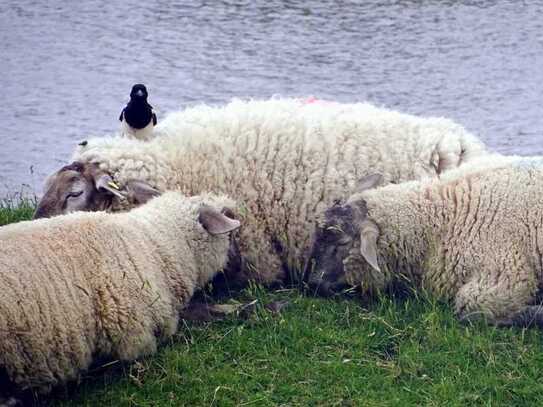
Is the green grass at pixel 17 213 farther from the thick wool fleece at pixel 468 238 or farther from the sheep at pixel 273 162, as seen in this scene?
the thick wool fleece at pixel 468 238

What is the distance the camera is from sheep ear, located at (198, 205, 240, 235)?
6.60 m

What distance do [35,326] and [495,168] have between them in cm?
316

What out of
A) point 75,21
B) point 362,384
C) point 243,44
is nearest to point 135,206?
point 362,384

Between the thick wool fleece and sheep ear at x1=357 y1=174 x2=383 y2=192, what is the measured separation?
0.41 feet

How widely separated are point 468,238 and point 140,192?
Result: 2084mm

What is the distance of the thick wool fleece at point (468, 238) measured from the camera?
6.47m

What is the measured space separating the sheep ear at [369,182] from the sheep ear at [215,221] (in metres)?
0.98

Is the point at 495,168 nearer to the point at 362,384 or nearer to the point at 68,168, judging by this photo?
the point at 362,384

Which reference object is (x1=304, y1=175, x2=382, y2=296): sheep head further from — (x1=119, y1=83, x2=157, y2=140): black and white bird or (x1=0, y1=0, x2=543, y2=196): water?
(x1=0, y1=0, x2=543, y2=196): water

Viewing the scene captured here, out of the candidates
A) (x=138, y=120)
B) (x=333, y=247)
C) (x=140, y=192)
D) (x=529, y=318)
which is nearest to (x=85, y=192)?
(x=140, y=192)

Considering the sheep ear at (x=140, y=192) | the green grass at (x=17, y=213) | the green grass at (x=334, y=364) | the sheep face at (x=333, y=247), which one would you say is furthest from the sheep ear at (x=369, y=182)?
the green grass at (x=17, y=213)

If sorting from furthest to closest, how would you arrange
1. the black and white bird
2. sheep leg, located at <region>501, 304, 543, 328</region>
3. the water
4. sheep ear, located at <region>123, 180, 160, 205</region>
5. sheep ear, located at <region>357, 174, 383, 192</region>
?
the water < the black and white bird < sheep ear, located at <region>357, 174, 383, 192</region> < sheep ear, located at <region>123, 180, 160, 205</region> < sheep leg, located at <region>501, 304, 543, 328</region>

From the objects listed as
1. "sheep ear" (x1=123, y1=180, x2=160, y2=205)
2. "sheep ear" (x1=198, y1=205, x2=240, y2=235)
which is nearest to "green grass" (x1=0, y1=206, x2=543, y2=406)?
"sheep ear" (x1=198, y1=205, x2=240, y2=235)

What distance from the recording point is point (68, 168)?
7199mm
